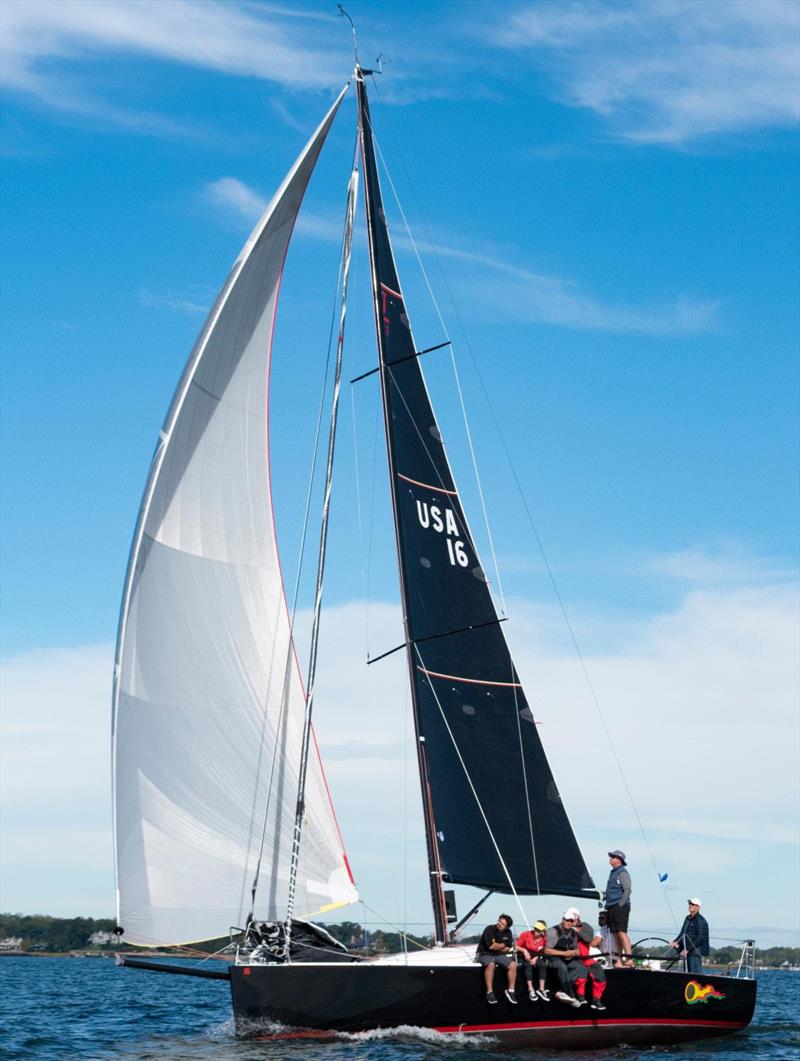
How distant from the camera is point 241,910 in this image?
18297 millimetres

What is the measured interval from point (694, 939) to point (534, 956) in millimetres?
3115

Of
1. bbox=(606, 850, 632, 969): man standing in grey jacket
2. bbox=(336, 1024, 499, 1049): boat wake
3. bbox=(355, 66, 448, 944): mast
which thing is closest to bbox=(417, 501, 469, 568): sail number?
bbox=(355, 66, 448, 944): mast

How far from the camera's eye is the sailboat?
17.7m

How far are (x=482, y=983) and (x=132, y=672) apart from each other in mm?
6192

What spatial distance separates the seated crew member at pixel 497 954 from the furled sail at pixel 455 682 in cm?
191

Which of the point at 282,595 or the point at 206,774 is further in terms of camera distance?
the point at 282,595

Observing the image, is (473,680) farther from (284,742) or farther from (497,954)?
(497,954)

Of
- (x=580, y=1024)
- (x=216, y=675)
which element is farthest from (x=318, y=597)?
(x=580, y=1024)

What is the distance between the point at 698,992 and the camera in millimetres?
19125

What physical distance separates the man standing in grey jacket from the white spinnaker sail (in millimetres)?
3861

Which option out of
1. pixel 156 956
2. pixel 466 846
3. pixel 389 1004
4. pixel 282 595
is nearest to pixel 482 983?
pixel 389 1004

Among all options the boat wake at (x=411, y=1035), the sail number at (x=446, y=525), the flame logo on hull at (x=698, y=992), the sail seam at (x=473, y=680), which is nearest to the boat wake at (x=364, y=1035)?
the boat wake at (x=411, y=1035)

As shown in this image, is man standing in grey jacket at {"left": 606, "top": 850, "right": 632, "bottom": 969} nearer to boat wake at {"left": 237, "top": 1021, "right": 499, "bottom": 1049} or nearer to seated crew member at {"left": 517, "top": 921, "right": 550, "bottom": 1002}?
seated crew member at {"left": 517, "top": 921, "right": 550, "bottom": 1002}

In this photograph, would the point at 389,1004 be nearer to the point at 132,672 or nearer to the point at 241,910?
the point at 241,910
